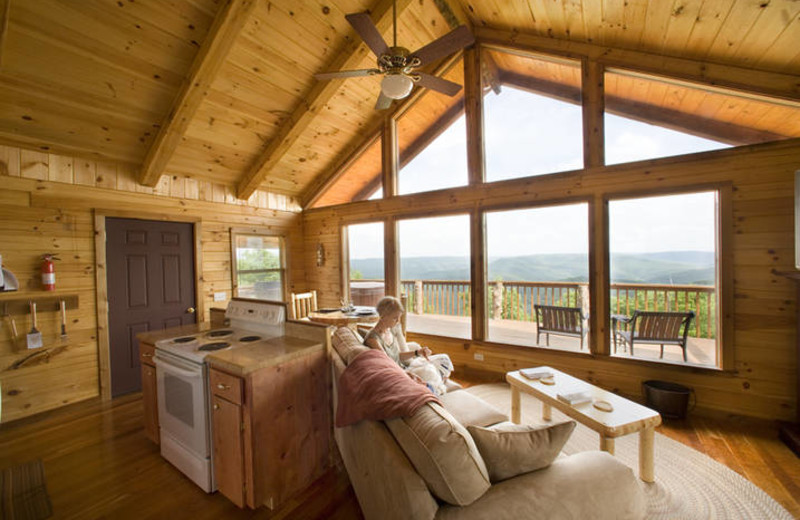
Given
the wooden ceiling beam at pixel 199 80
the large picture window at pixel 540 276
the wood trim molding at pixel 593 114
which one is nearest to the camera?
the wooden ceiling beam at pixel 199 80

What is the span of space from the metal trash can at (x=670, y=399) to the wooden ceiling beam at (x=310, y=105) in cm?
414

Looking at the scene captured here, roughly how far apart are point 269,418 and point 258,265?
143 inches

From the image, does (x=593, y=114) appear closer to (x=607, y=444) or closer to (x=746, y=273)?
(x=746, y=273)

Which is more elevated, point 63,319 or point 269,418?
point 63,319

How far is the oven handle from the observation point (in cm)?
194

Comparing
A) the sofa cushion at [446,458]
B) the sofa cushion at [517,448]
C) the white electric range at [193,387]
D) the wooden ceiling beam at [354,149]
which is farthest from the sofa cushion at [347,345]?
the wooden ceiling beam at [354,149]

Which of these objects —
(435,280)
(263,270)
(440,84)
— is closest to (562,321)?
(435,280)

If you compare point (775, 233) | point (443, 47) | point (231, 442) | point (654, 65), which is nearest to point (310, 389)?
point (231, 442)

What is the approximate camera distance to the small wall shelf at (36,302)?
2.79 m

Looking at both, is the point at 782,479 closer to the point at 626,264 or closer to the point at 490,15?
the point at 626,264

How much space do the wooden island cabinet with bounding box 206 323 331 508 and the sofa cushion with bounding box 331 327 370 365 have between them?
0.25 ft

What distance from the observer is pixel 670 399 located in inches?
108

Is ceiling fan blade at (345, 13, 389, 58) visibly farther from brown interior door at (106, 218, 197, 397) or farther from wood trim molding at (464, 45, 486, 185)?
brown interior door at (106, 218, 197, 397)

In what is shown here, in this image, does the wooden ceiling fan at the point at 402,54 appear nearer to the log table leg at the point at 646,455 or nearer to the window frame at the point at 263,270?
the log table leg at the point at 646,455
